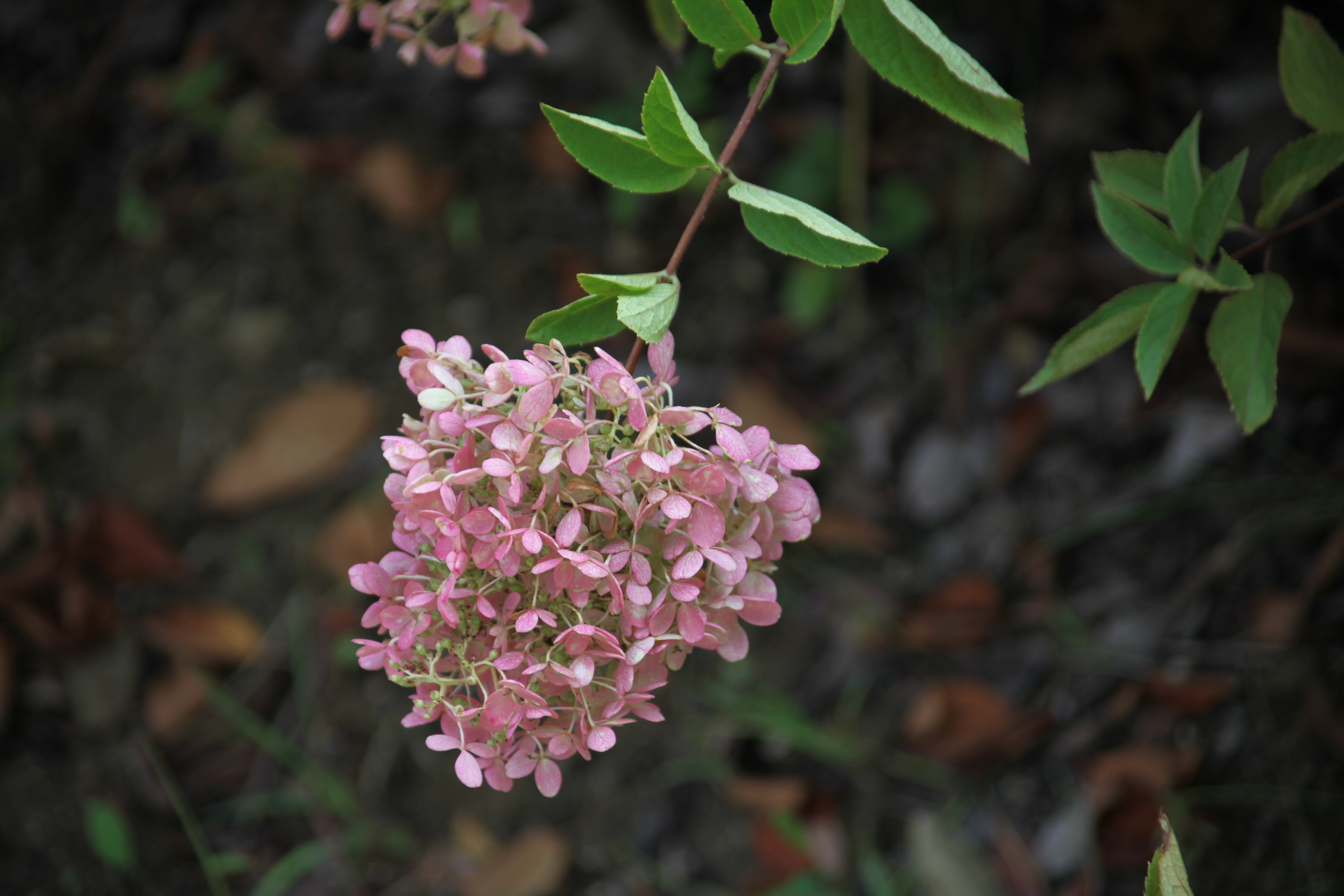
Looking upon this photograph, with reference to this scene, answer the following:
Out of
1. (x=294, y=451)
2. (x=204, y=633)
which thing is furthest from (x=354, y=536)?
(x=204, y=633)

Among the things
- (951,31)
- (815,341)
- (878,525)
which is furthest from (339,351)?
(951,31)

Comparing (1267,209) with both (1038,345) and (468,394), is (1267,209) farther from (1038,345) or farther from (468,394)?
(1038,345)

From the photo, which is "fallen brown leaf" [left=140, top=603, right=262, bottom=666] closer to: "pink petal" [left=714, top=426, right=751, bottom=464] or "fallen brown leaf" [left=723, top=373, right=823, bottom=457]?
"fallen brown leaf" [left=723, top=373, right=823, bottom=457]

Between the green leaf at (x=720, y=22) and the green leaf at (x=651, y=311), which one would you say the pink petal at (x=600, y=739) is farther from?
the green leaf at (x=720, y=22)

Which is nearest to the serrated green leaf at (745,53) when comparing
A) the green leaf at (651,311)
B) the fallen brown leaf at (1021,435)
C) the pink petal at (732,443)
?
the green leaf at (651,311)

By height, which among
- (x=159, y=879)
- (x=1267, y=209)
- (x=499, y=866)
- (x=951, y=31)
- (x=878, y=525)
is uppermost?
(x=1267, y=209)

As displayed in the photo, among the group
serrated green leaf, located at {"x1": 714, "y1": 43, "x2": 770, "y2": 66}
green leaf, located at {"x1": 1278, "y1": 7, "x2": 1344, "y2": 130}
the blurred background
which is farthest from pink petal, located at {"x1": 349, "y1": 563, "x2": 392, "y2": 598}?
the blurred background
